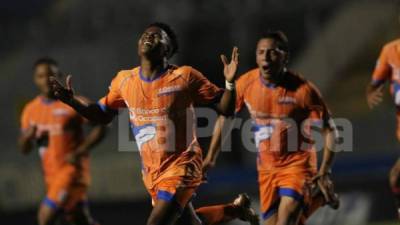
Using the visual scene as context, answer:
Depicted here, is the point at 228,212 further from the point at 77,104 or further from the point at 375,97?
the point at 375,97

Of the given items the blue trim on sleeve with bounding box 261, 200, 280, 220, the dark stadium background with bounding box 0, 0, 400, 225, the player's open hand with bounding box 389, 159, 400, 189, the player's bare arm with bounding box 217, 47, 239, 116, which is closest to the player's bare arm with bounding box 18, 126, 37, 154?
the dark stadium background with bounding box 0, 0, 400, 225

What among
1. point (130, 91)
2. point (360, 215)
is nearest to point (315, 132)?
point (130, 91)

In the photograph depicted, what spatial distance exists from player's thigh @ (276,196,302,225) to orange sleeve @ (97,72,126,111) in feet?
5.69

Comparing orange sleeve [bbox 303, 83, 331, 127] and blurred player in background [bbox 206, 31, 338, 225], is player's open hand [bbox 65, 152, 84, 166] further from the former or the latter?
orange sleeve [bbox 303, 83, 331, 127]

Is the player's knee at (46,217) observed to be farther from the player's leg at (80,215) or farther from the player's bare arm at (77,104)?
the player's bare arm at (77,104)

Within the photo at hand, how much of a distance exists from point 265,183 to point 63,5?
8.39m

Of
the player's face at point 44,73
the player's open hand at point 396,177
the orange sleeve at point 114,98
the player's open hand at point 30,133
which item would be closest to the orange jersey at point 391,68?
the player's open hand at point 396,177

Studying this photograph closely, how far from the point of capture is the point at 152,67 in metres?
7.86

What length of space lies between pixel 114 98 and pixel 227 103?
1.12 meters

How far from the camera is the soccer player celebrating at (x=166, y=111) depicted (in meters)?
7.68

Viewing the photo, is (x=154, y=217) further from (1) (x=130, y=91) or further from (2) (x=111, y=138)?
(2) (x=111, y=138)

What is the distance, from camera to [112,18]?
15234 mm

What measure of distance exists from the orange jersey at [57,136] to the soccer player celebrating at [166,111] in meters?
3.37

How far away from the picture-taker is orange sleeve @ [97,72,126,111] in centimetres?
813
